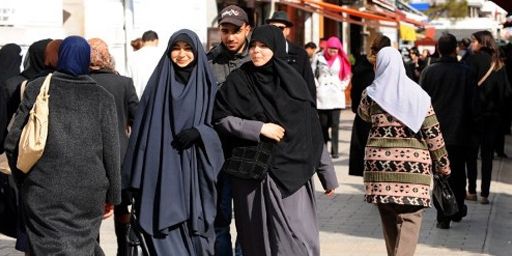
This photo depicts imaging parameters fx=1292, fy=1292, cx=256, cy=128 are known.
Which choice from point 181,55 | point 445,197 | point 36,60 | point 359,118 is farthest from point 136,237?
point 359,118

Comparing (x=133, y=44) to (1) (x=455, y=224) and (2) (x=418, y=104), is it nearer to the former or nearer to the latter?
(1) (x=455, y=224)

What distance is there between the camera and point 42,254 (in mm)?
6941

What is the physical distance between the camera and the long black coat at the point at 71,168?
6922 mm

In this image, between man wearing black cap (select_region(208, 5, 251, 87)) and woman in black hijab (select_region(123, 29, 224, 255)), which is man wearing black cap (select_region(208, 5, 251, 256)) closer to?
man wearing black cap (select_region(208, 5, 251, 87))

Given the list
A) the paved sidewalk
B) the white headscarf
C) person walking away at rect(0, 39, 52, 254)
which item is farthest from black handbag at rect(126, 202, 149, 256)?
the paved sidewalk

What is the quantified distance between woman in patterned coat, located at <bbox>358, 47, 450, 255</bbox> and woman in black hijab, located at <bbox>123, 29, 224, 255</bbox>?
1226 millimetres

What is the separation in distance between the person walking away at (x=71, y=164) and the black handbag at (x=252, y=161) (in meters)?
0.75

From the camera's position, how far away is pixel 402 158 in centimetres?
829

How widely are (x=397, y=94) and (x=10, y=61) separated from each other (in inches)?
133

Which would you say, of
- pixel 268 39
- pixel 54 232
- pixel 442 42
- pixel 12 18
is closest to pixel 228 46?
pixel 268 39

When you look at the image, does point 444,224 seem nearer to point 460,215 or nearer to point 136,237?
point 460,215

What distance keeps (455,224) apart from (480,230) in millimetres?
391

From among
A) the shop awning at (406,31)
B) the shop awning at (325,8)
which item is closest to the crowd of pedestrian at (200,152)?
the shop awning at (325,8)

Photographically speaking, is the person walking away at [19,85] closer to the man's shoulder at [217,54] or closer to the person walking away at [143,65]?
the man's shoulder at [217,54]
